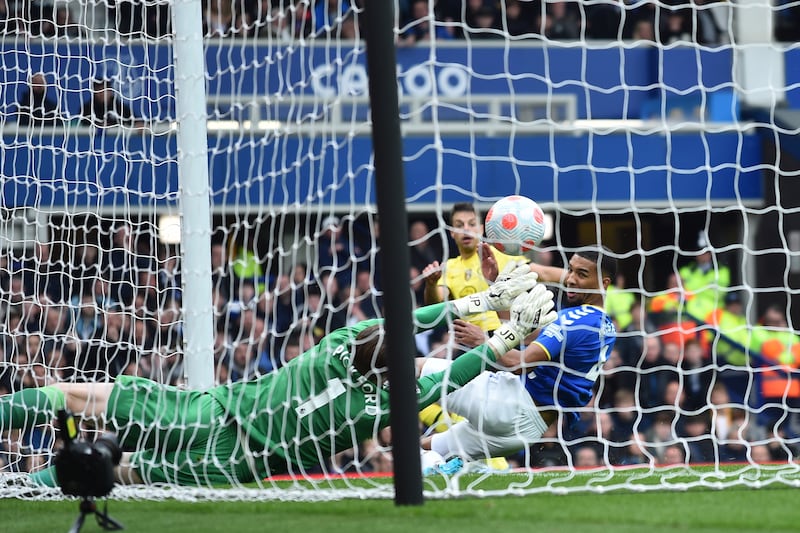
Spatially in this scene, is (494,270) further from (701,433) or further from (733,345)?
(733,345)

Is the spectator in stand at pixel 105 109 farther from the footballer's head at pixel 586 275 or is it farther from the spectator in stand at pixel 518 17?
the spectator in stand at pixel 518 17

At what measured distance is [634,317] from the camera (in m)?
11.4

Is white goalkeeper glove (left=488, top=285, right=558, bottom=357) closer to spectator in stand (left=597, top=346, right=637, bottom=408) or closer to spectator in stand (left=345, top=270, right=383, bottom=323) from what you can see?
spectator in stand (left=345, top=270, right=383, bottom=323)

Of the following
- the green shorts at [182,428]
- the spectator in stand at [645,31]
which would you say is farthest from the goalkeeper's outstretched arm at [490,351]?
the spectator in stand at [645,31]

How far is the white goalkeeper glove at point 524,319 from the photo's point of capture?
17.6 feet

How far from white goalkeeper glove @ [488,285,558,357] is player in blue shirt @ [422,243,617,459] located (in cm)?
60

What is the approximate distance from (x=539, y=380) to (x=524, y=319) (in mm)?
1308

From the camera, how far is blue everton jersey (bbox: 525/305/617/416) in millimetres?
6305

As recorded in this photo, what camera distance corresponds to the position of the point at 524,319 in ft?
18.0

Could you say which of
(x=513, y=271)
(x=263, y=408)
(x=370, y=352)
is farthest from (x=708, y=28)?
(x=263, y=408)

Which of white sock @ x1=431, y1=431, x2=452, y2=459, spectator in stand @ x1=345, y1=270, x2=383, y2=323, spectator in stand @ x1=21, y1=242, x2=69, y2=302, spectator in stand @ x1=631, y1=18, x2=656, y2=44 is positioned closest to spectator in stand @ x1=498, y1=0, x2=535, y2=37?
spectator in stand @ x1=631, y1=18, x2=656, y2=44

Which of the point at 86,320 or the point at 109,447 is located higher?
the point at 86,320

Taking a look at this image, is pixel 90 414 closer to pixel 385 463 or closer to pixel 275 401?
pixel 275 401

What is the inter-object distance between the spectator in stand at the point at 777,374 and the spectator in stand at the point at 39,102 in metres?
6.15
